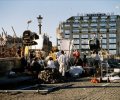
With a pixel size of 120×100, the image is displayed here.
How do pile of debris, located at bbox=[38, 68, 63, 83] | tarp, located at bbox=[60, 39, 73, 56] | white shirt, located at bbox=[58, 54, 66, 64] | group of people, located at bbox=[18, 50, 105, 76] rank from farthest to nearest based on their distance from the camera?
tarp, located at bbox=[60, 39, 73, 56] → white shirt, located at bbox=[58, 54, 66, 64] → group of people, located at bbox=[18, 50, 105, 76] → pile of debris, located at bbox=[38, 68, 63, 83]

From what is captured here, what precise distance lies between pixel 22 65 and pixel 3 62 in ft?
12.3

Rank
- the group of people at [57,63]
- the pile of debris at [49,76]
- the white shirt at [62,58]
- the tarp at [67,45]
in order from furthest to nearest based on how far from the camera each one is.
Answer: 1. the tarp at [67,45]
2. the white shirt at [62,58]
3. the group of people at [57,63]
4. the pile of debris at [49,76]

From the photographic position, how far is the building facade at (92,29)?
150m

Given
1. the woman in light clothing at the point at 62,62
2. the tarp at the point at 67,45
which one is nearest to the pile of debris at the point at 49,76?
the woman in light clothing at the point at 62,62

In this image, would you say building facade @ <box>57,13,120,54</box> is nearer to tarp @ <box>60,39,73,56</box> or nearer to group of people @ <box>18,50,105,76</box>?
tarp @ <box>60,39,73,56</box>

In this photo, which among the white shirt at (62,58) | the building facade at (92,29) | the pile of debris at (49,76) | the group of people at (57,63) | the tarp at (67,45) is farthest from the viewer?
the building facade at (92,29)

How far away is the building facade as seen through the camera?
14988cm

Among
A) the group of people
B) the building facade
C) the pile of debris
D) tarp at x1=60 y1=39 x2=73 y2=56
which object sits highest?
the building facade

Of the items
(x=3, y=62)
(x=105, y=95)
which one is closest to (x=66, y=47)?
(x=3, y=62)

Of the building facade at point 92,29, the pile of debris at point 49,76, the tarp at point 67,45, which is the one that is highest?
the building facade at point 92,29

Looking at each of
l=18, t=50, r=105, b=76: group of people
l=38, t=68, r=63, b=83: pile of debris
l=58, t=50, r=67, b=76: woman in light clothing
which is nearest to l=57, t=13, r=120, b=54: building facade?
l=18, t=50, r=105, b=76: group of people

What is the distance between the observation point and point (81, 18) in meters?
153

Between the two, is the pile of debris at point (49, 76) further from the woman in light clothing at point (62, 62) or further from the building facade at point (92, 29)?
the building facade at point (92, 29)

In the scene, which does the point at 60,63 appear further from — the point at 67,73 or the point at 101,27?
the point at 101,27
